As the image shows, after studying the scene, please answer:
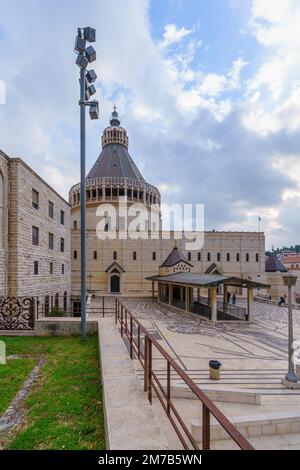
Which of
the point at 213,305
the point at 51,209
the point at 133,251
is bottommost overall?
the point at 213,305

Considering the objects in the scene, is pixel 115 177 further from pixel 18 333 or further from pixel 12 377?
pixel 12 377

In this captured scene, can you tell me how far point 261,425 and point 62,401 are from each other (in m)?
3.73

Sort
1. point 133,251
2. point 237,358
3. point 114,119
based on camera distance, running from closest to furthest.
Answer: point 237,358 → point 133,251 → point 114,119

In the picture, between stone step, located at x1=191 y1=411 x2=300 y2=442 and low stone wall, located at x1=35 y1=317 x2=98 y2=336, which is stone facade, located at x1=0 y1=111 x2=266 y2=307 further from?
stone step, located at x1=191 y1=411 x2=300 y2=442

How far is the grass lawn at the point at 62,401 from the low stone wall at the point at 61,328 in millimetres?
1722

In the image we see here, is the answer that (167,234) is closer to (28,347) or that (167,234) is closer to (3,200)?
(3,200)

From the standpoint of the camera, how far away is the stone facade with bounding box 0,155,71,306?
16359 mm

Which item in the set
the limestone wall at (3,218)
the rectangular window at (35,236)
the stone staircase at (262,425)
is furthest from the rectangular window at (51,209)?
the stone staircase at (262,425)

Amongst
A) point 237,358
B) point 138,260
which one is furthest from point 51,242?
point 237,358

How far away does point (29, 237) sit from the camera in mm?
18297

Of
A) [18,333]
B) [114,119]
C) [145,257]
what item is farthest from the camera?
[114,119]

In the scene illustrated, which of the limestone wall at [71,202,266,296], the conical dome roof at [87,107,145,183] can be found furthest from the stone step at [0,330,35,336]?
the conical dome roof at [87,107,145,183]

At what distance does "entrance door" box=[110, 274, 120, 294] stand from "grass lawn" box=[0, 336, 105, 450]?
25137 mm

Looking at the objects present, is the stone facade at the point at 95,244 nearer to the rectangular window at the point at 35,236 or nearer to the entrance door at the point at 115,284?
the entrance door at the point at 115,284
